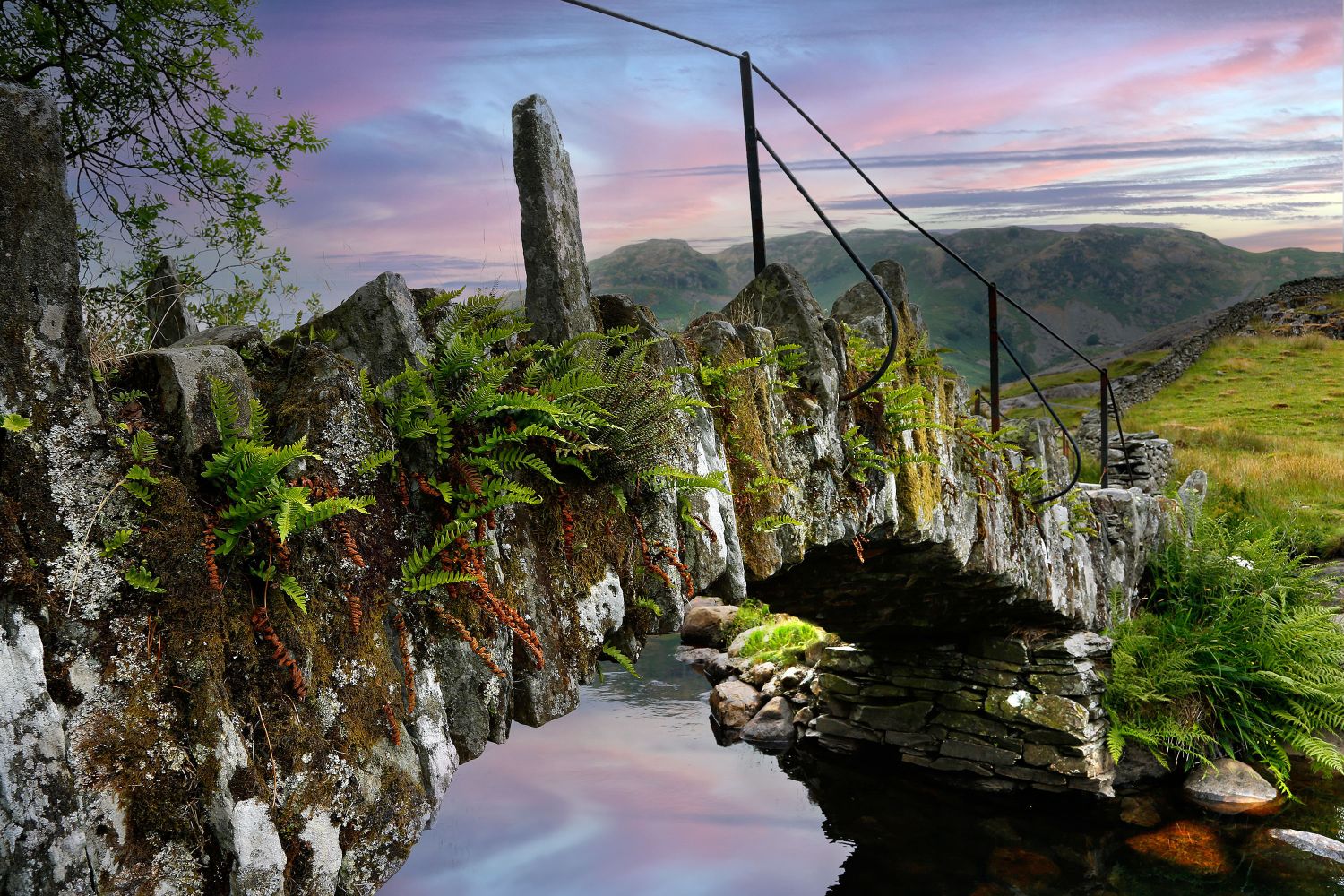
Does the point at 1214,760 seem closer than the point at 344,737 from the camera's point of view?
No

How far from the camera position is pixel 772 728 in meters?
14.6

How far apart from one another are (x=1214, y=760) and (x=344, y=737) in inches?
521

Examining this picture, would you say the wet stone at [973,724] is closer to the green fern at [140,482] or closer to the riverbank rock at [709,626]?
the riverbank rock at [709,626]

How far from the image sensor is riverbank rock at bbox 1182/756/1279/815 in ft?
37.1

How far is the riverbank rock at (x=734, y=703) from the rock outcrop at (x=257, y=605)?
12.3 m

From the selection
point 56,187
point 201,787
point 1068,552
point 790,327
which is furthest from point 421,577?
point 1068,552

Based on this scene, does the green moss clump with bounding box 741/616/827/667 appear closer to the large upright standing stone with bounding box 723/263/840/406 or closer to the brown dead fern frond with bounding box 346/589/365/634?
the large upright standing stone with bounding box 723/263/840/406

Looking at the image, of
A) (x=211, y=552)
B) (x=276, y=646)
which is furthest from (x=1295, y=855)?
(x=211, y=552)

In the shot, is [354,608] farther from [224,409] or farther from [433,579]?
[224,409]

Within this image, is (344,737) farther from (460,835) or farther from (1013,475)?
(460,835)

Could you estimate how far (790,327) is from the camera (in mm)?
4910

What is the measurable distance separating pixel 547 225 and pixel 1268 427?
28851 millimetres

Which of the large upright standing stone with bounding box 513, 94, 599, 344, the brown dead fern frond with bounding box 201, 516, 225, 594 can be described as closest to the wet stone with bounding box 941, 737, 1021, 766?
the large upright standing stone with bounding box 513, 94, 599, 344

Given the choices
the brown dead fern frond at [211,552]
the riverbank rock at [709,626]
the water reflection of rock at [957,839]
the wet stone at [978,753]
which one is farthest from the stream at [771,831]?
the brown dead fern frond at [211,552]
